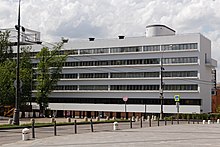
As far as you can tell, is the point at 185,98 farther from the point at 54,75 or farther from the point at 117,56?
the point at 54,75

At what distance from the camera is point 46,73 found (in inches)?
3260

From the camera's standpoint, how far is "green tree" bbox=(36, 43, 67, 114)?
269 ft

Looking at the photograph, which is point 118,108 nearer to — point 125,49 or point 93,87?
point 93,87

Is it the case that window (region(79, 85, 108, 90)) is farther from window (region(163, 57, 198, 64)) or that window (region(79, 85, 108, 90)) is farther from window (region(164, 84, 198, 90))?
window (region(163, 57, 198, 64))

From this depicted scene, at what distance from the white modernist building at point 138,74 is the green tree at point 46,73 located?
8.39 m

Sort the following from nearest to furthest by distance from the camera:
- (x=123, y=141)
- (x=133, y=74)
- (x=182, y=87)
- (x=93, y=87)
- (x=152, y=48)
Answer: (x=123, y=141) < (x=182, y=87) < (x=152, y=48) < (x=133, y=74) < (x=93, y=87)

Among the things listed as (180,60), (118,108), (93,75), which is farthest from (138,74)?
(93,75)

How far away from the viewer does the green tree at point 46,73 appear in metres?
82.1

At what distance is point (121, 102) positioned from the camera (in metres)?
87.4

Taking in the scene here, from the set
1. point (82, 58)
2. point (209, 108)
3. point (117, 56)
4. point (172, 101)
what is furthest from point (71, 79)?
point (209, 108)

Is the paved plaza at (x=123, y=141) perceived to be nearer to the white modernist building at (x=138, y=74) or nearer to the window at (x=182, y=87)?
the white modernist building at (x=138, y=74)

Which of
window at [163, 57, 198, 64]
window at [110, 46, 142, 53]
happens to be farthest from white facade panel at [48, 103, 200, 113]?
window at [110, 46, 142, 53]

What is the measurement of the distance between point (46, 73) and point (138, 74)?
18915 mm

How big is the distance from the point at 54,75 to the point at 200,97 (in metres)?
29.5
